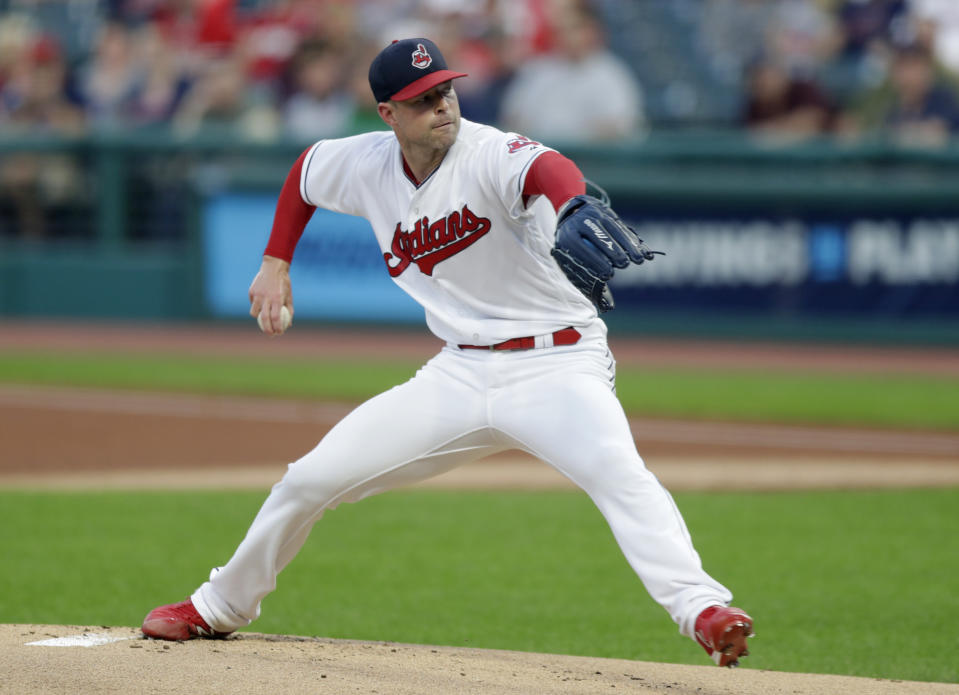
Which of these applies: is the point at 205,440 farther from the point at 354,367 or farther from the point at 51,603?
the point at 51,603

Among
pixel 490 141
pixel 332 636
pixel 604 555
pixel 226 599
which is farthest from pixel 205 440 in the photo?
pixel 490 141

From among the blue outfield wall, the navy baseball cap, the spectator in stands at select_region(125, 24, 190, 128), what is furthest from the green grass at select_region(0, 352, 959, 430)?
the navy baseball cap

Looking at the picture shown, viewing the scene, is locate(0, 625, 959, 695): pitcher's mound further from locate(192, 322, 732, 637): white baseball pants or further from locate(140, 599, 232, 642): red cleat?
locate(192, 322, 732, 637): white baseball pants

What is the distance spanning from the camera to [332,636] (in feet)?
15.7

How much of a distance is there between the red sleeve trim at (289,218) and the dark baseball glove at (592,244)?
3.69ft

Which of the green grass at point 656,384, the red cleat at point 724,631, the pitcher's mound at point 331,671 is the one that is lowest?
the green grass at point 656,384

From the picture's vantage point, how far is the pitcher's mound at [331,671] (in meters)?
3.55

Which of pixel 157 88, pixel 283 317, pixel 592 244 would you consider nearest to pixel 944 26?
pixel 157 88

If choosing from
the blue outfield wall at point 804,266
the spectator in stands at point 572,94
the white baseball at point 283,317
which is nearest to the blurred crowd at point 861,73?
the blue outfield wall at point 804,266

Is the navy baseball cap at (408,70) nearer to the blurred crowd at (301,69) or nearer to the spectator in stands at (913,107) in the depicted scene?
the blurred crowd at (301,69)

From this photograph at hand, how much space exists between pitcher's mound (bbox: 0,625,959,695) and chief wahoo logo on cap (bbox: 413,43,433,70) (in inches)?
64.4

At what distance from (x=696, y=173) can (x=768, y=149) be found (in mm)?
671

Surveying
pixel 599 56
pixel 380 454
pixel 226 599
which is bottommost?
pixel 226 599

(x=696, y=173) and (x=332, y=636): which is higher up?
(x=696, y=173)
